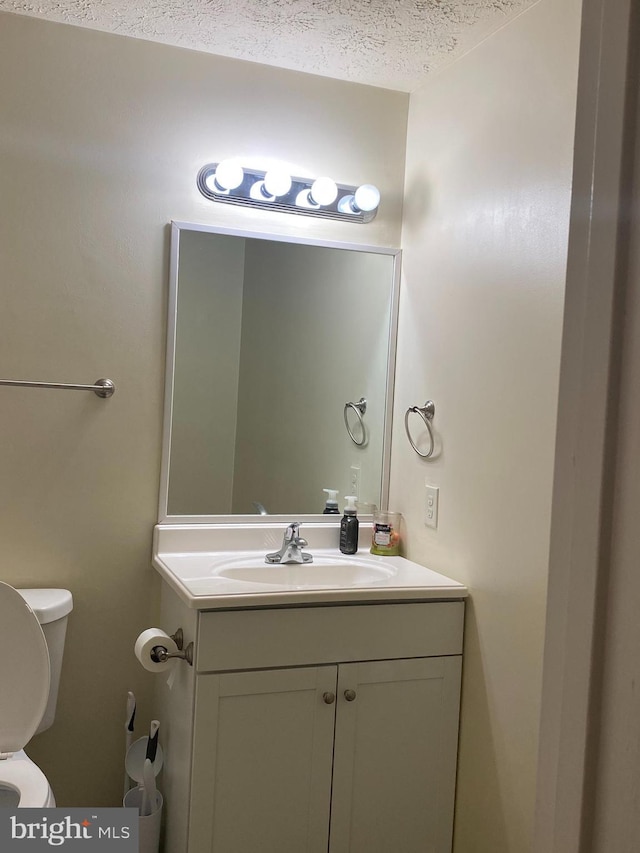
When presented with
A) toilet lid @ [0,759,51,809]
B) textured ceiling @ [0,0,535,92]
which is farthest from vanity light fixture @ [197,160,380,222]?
toilet lid @ [0,759,51,809]

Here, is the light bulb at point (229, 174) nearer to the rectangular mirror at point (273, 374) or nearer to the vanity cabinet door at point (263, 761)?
the rectangular mirror at point (273, 374)

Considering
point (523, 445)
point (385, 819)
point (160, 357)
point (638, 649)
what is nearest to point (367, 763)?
point (385, 819)

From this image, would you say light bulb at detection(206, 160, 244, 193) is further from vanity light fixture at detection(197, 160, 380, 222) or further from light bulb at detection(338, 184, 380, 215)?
light bulb at detection(338, 184, 380, 215)

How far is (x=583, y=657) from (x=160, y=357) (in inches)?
72.8

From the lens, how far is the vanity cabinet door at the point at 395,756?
1.89 m

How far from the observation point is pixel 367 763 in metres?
1.91

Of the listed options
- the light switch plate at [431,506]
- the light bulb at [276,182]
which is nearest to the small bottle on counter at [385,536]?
the light switch plate at [431,506]

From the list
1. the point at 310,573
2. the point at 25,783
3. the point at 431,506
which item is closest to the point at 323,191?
the point at 431,506

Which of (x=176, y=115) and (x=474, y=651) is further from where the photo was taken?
(x=176, y=115)

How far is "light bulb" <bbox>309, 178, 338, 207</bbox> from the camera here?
227 centimetres

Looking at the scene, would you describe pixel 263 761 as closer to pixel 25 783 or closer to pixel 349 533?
pixel 25 783

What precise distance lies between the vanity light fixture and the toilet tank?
1.21 metres

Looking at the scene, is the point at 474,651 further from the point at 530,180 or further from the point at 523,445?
the point at 530,180

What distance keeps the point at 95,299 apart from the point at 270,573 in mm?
917
